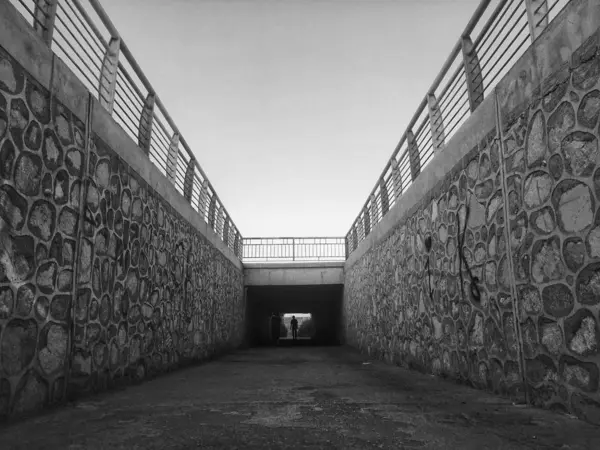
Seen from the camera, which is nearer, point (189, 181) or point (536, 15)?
Answer: point (536, 15)

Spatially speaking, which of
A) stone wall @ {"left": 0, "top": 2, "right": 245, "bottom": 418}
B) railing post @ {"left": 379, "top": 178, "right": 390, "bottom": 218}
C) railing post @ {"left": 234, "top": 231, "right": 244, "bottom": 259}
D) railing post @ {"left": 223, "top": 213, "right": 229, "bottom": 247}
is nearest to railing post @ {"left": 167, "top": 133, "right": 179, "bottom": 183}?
stone wall @ {"left": 0, "top": 2, "right": 245, "bottom": 418}

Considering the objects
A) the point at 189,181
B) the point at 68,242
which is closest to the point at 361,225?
the point at 189,181

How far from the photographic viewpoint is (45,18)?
410cm

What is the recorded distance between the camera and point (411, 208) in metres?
8.08

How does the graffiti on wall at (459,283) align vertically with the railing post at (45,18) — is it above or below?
below

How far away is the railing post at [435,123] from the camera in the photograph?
679 centimetres

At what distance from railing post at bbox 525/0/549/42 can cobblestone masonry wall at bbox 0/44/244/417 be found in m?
4.50

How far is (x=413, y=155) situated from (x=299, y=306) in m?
18.4

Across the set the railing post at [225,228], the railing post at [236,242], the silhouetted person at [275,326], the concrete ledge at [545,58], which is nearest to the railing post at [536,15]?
the concrete ledge at [545,58]

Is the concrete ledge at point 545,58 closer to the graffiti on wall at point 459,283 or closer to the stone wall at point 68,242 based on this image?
the graffiti on wall at point 459,283

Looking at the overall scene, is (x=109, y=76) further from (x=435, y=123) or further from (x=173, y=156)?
(x=435, y=123)

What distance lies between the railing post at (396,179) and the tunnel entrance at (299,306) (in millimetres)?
9357

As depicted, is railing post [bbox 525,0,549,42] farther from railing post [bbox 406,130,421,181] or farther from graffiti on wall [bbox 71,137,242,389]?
graffiti on wall [bbox 71,137,242,389]

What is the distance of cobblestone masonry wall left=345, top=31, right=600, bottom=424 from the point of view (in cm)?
323
